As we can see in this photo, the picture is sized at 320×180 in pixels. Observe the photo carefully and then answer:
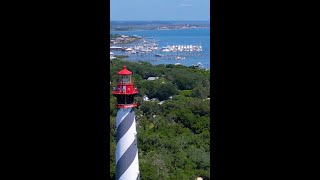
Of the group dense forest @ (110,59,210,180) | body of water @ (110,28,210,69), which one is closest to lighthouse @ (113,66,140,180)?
dense forest @ (110,59,210,180)

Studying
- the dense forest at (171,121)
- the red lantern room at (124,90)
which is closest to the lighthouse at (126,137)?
the red lantern room at (124,90)

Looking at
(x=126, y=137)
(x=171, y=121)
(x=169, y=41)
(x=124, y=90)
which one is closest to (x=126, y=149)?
(x=126, y=137)

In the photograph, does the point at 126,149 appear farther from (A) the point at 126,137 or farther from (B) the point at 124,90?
(B) the point at 124,90

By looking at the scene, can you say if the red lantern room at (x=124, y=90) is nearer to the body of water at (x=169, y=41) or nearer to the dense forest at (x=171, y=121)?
the dense forest at (x=171, y=121)
